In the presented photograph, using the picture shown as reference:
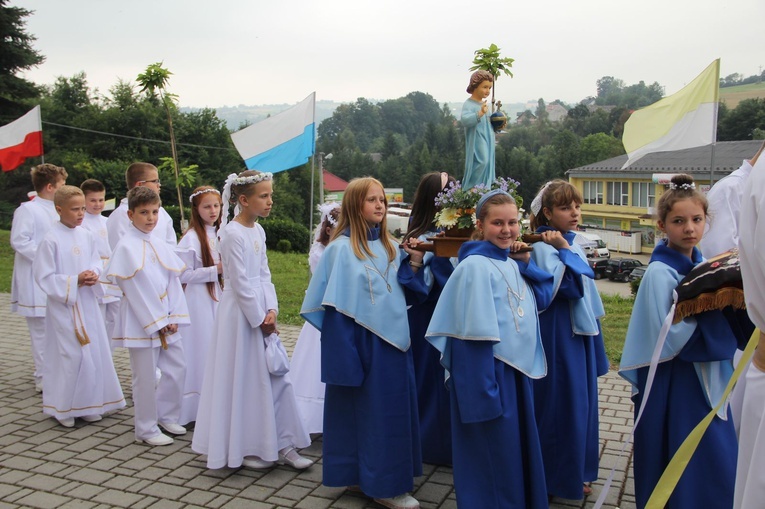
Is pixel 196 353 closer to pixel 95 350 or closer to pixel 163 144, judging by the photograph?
pixel 95 350

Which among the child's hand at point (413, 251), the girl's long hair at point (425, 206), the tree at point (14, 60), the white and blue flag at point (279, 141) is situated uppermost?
the tree at point (14, 60)

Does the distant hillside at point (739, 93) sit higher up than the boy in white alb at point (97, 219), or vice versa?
the distant hillside at point (739, 93)

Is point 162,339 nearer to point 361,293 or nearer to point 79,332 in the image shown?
point 79,332

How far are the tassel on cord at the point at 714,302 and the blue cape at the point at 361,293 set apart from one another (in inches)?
68.6

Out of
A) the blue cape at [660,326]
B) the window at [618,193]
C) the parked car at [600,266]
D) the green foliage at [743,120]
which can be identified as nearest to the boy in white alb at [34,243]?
the blue cape at [660,326]

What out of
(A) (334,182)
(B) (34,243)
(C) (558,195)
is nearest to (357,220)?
(C) (558,195)

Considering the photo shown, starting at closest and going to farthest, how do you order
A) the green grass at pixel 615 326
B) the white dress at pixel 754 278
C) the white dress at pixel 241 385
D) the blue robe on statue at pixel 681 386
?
the white dress at pixel 754 278, the blue robe on statue at pixel 681 386, the white dress at pixel 241 385, the green grass at pixel 615 326

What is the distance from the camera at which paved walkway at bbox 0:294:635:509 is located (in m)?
4.94

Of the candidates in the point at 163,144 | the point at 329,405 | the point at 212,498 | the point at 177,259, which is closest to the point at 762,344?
the point at 329,405

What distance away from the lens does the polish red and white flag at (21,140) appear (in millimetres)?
10805

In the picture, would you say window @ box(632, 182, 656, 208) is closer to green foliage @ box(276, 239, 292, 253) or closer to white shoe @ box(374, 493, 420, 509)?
green foliage @ box(276, 239, 292, 253)

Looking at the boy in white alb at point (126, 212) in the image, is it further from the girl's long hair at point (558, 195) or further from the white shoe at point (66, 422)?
the girl's long hair at point (558, 195)

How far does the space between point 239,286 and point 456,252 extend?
161 cm

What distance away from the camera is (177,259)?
6.41m
